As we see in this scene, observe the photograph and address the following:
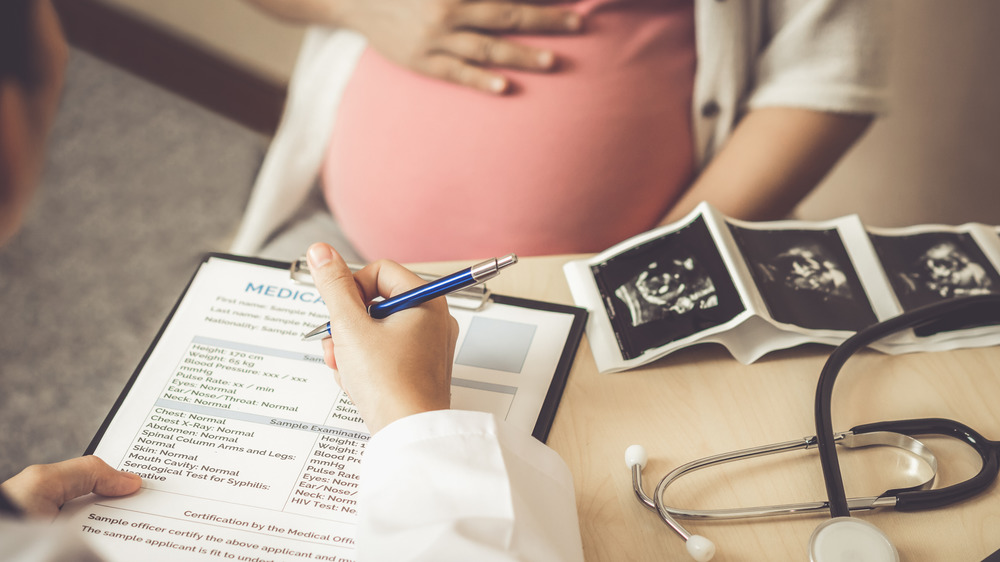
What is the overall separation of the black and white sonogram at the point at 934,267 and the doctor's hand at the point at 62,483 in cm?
65

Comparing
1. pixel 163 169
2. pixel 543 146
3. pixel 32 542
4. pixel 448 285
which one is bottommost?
pixel 32 542

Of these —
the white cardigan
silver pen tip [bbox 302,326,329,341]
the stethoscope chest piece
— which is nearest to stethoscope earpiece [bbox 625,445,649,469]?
the stethoscope chest piece

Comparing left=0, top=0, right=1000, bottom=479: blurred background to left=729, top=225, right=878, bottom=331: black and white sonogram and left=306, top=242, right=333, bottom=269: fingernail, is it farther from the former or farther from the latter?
left=306, top=242, right=333, bottom=269: fingernail

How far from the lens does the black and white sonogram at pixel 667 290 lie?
0.55 m

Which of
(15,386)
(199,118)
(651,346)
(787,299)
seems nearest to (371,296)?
(651,346)

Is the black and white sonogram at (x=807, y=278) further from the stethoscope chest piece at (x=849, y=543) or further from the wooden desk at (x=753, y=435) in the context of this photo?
the stethoscope chest piece at (x=849, y=543)

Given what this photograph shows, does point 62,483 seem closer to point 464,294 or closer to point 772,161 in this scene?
point 464,294

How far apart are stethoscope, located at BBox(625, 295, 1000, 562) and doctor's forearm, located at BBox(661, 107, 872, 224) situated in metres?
0.27

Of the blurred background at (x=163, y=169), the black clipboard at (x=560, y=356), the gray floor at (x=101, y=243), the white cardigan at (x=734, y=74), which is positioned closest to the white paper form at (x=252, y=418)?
the black clipboard at (x=560, y=356)

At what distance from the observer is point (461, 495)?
1.32ft

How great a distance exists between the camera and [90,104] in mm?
1829

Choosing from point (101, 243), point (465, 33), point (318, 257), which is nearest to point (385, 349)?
point (318, 257)

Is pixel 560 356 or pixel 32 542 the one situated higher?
pixel 560 356

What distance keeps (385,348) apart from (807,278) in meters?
0.39
